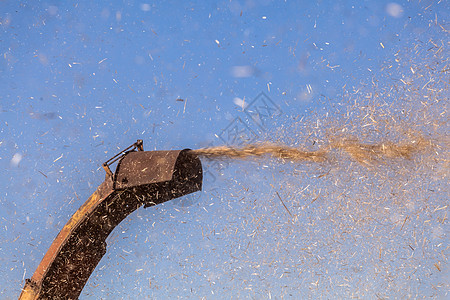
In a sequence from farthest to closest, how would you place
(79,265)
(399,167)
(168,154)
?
(399,167) < (79,265) < (168,154)

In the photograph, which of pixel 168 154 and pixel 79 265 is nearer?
pixel 168 154

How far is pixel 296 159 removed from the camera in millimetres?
6516

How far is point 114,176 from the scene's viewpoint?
548cm

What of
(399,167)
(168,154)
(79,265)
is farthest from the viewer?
(399,167)

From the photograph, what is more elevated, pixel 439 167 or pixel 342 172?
pixel 342 172

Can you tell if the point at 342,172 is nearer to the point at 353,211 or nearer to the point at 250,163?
the point at 353,211

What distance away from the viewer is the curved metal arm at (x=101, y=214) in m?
5.45

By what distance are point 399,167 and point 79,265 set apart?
4378 mm

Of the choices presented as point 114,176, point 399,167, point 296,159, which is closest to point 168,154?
point 114,176

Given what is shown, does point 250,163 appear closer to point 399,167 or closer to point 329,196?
point 329,196

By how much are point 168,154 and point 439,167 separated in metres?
3.75

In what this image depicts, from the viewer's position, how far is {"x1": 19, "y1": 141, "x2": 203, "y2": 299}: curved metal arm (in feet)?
17.9

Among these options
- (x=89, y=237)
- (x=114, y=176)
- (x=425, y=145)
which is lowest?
(x=425, y=145)

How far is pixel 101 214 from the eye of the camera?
18.7ft
